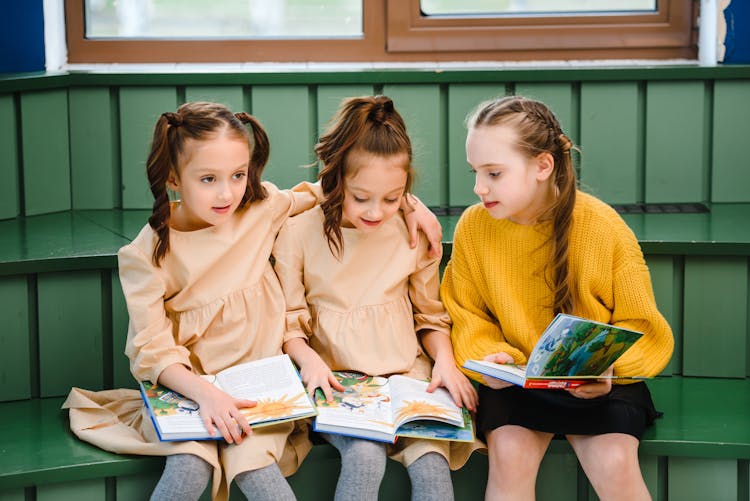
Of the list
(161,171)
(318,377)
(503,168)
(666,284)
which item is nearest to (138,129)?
(161,171)

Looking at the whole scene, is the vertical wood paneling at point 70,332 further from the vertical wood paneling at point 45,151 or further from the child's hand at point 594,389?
the child's hand at point 594,389

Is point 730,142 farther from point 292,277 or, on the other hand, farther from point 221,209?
point 221,209

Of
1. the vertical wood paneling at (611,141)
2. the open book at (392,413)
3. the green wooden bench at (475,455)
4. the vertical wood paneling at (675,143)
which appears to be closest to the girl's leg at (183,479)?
the green wooden bench at (475,455)

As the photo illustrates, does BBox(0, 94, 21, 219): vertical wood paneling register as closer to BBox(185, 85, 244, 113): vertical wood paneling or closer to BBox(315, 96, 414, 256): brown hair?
BBox(185, 85, 244, 113): vertical wood paneling

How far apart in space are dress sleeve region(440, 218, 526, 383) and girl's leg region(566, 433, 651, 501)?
23 centimetres

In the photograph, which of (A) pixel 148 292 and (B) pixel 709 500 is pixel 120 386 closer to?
(A) pixel 148 292

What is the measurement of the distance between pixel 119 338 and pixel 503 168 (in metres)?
0.91

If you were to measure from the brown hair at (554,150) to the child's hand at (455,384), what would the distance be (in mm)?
228

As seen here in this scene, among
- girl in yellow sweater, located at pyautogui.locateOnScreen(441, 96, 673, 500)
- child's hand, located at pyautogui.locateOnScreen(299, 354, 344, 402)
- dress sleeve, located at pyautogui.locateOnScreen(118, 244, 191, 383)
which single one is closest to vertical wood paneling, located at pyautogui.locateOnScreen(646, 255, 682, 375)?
girl in yellow sweater, located at pyautogui.locateOnScreen(441, 96, 673, 500)

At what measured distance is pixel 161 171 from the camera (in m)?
2.04

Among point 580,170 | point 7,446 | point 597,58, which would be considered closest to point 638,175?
point 580,170

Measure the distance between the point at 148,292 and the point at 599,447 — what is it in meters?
0.88

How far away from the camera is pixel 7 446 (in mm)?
2029

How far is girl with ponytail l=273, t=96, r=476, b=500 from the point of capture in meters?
2.05
